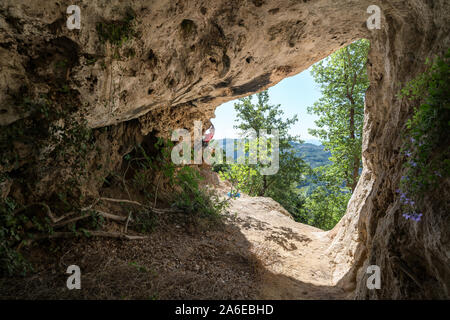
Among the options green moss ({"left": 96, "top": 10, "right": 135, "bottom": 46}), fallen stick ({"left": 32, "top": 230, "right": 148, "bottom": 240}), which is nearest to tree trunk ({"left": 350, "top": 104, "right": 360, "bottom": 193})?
fallen stick ({"left": 32, "top": 230, "right": 148, "bottom": 240})

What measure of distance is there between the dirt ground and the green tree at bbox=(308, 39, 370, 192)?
24.2 ft

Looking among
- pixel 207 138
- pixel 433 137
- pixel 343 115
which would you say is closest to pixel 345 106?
pixel 343 115

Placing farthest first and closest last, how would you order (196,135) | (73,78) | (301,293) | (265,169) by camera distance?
(265,169), (196,135), (301,293), (73,78)

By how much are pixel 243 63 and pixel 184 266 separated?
457 cm

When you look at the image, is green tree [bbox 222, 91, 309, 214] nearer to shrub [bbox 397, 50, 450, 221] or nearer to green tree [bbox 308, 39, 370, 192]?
green tree [bbox 308, 39, 370, 192]

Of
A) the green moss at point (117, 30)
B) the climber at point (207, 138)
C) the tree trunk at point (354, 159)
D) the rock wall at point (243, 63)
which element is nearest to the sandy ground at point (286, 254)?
the rock wall at point (243, 63)

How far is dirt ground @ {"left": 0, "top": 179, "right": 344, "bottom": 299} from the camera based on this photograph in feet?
9.20

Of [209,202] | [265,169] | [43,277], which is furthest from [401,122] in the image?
[265,169]

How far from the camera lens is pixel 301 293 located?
13.5ft

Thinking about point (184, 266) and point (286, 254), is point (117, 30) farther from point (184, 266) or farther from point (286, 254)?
point (286, 254)

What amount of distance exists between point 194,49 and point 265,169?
12.9 meters

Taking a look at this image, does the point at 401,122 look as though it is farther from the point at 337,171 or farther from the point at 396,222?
the point at 337,171

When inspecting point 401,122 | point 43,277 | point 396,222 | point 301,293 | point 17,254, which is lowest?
point 301,293
